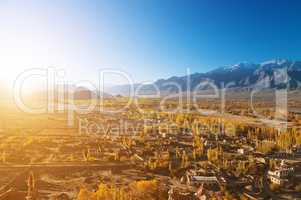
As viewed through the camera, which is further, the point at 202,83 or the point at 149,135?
the point at 202,83

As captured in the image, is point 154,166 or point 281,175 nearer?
point 281,175

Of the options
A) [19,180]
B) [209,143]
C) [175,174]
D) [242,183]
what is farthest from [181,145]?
[19,180]

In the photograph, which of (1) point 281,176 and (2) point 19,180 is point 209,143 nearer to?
(1) point 281,176

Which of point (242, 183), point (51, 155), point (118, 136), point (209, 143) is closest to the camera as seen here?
point (242, 183)

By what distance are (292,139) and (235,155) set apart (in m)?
7.48

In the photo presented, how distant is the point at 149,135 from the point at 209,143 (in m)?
7.08

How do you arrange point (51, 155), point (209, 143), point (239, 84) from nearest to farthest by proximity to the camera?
1. point (51, 155)
2. point (209, 143)
3. point (239, 84)

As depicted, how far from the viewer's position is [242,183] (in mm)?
17438

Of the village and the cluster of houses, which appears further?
the cluster of houses

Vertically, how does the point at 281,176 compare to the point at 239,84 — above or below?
below

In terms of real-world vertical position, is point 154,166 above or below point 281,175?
above

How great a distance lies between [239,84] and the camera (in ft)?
512

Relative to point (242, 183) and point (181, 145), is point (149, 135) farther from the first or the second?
point (242, 183)

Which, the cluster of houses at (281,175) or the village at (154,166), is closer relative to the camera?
the village at (154,166)
